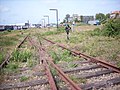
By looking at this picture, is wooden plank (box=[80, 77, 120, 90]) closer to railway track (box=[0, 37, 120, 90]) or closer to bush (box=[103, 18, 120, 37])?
railway track (box=[0, 37, 120, 90])

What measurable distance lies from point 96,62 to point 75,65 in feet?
3.15

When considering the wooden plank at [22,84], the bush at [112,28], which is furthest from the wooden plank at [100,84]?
the bush at [112,28]

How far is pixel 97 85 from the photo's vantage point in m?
5.12

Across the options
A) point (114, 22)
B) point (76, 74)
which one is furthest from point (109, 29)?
point (76, 74)

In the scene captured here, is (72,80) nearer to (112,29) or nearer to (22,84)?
(22,84)

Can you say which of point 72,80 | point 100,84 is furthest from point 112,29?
point 100,84

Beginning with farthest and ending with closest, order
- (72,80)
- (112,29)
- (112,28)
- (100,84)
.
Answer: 1. (112,28)
2. (112,29)
3. (72,80)
4. (100,84)

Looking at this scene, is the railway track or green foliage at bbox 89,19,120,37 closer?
the railway track

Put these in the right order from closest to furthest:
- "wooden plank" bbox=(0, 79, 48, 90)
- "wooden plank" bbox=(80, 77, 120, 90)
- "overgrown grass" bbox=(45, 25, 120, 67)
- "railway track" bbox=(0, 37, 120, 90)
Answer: "wooden plank" bbox=(80, 77, 120, 90)
"railway track" bbox=(0, 37, 120, 90)
"wooden plank" bbox=(0, 79, 48, 90)
"overgrown grass" bbox=(45, 25, 120, 67)

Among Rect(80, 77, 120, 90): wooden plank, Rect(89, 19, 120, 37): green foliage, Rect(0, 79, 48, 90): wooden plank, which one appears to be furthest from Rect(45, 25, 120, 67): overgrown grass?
Rect(0, 79, 48, 90): wooden plank

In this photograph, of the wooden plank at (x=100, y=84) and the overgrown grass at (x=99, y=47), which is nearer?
the wooden plank at (x=100, y=84)

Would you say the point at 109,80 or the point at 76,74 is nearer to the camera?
the point at 109,80

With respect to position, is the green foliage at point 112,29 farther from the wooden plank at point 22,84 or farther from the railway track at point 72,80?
the wooden plank at point 22,84

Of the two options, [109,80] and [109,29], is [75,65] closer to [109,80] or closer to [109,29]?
[109,80]
